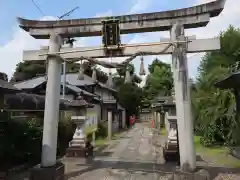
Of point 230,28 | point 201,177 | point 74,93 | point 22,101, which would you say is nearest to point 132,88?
point 74,93

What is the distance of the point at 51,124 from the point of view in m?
6.35

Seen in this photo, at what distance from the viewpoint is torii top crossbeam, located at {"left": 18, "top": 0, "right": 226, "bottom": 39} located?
19.5 ft

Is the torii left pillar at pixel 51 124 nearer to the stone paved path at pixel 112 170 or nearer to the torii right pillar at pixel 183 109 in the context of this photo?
the stone paved path at pixel 112 170

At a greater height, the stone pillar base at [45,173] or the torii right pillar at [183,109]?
the torii right pillar at [183,109]

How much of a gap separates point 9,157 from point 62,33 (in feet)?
14.8

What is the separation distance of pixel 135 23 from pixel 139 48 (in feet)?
2.52

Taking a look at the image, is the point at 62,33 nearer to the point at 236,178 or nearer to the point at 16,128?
the point at 16,128

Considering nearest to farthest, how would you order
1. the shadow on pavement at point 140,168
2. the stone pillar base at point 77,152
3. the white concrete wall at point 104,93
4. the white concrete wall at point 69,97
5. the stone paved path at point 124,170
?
the stone paved path at point 124,170 < the shadow on pavement at point 140,168 < the stone pillar base at point 77,152 < the white concrete wall at point 69,97 < the white concrete wall at point 104,93

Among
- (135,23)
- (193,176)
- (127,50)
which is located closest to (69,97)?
(127,50)

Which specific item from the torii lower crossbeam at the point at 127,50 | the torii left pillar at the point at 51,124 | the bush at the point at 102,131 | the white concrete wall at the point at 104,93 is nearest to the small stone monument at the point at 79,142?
the torii left pillar at the point at 51,124

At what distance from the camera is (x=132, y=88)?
36188 millimetres

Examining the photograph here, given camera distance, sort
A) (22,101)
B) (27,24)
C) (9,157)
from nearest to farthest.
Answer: (27,24) < (9,157) < (22,101)

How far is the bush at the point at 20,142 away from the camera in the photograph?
741 centimetres

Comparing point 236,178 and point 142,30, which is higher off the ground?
point 142,30
